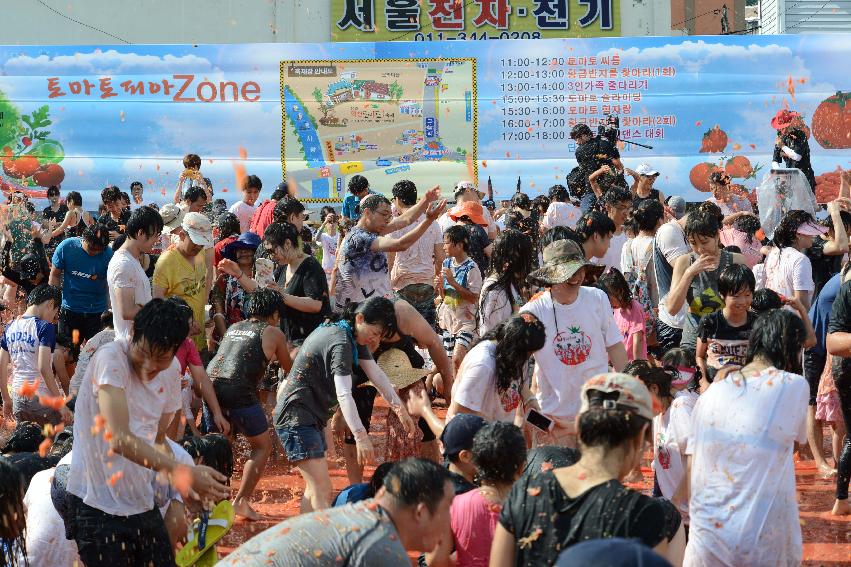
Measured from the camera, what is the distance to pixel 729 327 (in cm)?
599

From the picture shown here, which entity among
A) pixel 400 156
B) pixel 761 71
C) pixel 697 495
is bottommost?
pixel 697 495

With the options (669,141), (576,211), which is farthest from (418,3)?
(576,211)

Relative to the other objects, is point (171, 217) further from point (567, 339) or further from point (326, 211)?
point (326, 211)

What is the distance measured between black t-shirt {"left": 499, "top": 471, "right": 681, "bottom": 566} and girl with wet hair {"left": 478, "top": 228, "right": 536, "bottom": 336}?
3041 millimetres

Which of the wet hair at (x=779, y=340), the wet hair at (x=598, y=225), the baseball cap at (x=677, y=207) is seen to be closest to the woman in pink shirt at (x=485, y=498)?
the wet hair at (x=779, y=340)

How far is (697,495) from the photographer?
→ 4.25 m

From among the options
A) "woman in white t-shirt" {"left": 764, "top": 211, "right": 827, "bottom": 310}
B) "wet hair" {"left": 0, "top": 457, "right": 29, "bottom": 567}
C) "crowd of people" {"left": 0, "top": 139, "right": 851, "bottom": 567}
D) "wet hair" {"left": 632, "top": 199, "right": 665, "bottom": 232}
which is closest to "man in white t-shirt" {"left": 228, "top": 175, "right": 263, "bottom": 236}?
"crowd of people" {"left": 0, "top": 139, "right": 851, "bottom": 567}

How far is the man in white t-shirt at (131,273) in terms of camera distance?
6852mm

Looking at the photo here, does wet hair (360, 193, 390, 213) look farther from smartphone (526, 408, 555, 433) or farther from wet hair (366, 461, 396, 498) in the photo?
wet hair (366, 461, 396, 498)

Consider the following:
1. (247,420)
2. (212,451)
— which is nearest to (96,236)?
(247,420)

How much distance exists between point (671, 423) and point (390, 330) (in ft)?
5.11

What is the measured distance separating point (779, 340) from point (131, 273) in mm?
4175

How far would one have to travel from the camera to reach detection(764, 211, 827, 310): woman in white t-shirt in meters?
7.83

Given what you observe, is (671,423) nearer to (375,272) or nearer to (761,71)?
(375,272)
